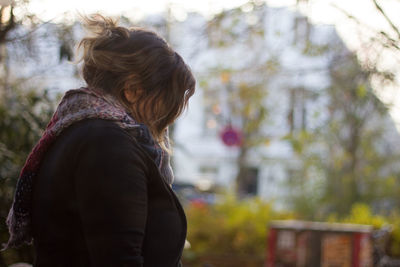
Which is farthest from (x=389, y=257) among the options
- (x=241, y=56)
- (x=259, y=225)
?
(x=241, y=56)

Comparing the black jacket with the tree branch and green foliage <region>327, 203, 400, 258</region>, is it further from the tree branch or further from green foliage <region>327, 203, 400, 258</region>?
green foliage <region>327, 203, 400, 258</region>

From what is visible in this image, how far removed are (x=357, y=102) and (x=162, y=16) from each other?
22.2 ft

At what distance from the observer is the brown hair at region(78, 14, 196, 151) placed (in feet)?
5.66

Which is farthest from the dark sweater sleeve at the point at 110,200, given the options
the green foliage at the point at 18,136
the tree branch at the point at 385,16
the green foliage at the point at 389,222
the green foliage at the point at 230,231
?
the green foliage at the point at 389,222

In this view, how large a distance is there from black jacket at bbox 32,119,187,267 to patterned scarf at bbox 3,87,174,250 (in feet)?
0.07

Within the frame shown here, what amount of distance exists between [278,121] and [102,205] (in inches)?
729

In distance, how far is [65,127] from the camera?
1600mm

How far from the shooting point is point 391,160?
13633 millimetres

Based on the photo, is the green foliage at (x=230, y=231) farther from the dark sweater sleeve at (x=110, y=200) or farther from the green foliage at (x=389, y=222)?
the dark sweater sleeve at (x=110, y=200)

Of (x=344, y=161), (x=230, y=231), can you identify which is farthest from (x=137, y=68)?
(x=344, y=161)

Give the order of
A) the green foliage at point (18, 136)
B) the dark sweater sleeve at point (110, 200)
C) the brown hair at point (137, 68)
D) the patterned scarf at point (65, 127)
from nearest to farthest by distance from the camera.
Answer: the dark sweater sleeve at point (110, 200) < the patterned scarf at point (65, 127) < the brown hair at point (137, 68) < the green foliage at point (18, 136)

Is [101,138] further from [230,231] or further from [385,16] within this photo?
[230,231]

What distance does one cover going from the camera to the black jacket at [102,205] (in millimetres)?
1468

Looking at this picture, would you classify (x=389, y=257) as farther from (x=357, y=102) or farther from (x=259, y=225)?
(x=357, y=102)
